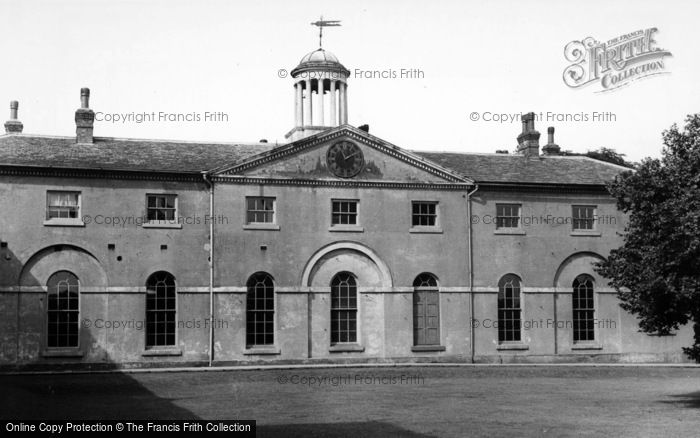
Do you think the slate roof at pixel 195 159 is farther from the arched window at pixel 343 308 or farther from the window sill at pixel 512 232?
the arched window at pixel 343 308

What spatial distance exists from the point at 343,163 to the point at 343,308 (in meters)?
5.75

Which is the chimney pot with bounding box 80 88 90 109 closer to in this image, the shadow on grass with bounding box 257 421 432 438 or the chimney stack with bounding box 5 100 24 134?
the chimney stack with bounding box 5 100 24 134

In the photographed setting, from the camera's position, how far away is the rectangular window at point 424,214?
1548 inches

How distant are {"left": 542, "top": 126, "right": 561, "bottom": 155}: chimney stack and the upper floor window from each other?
2304 cm

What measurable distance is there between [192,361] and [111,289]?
3984 mm

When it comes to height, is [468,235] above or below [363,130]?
below

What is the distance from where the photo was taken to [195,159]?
1492 inches

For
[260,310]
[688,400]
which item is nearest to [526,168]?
[260,310]

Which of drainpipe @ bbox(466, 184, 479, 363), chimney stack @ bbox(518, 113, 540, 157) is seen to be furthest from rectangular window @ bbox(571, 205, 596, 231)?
drainpipe @ bbox(466, 184, 479, 363)

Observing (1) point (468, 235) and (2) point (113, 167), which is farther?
(1) point (468, 235)

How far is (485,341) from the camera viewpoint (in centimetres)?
3903

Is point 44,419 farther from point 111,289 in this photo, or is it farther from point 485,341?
point 485,341

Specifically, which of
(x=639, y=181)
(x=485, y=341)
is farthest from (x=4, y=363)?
(x=639, y=181)

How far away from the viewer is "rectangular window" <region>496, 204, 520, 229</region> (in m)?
40.1
